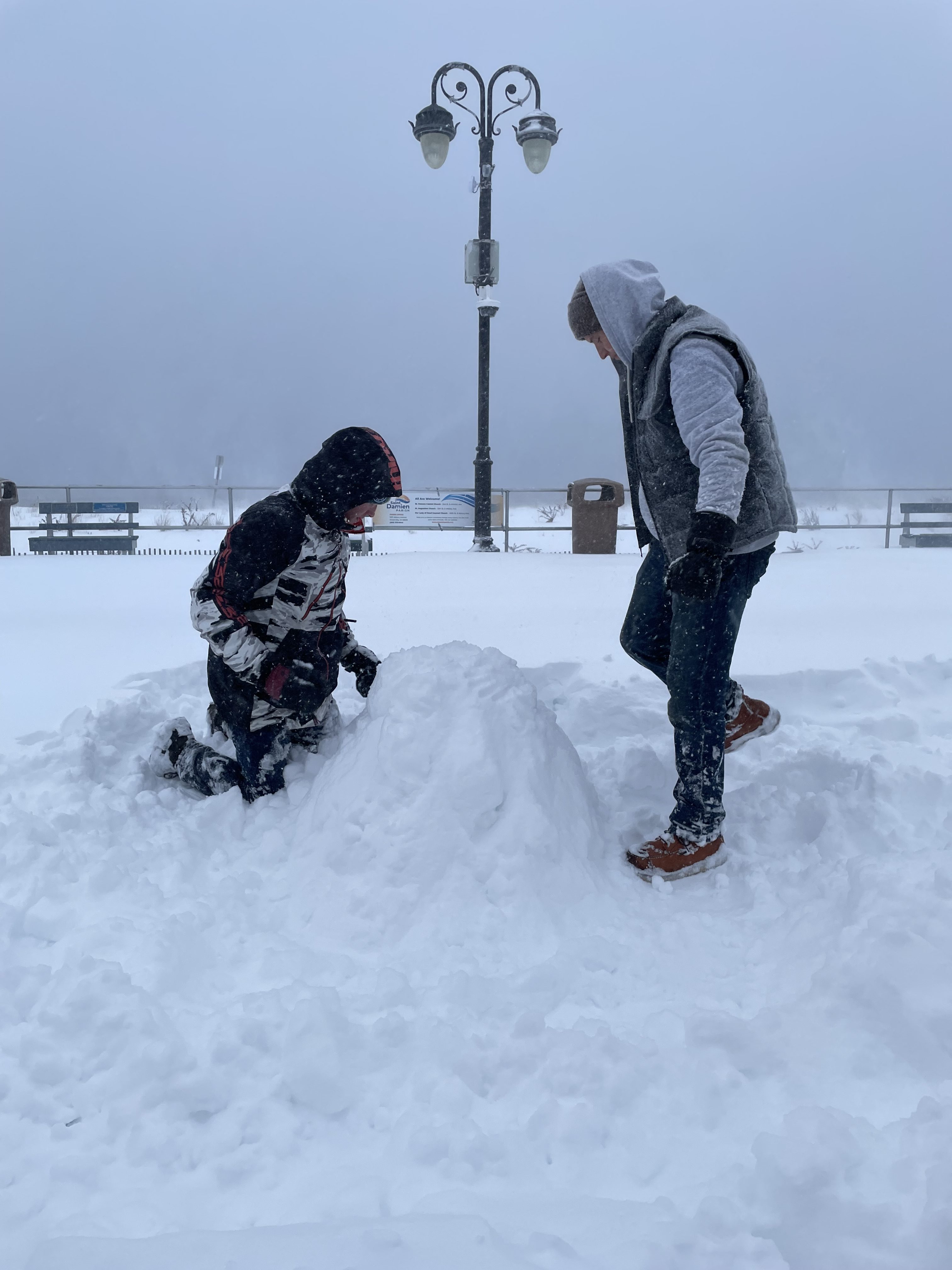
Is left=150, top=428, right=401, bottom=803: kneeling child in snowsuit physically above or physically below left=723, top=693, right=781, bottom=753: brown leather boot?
above

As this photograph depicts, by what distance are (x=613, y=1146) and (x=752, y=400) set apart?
6.17 feet

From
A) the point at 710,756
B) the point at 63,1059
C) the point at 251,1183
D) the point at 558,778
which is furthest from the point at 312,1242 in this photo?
the point at 710,756

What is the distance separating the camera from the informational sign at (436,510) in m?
14.8

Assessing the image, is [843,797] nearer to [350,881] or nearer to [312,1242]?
[350,881]

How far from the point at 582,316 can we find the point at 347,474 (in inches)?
34.8

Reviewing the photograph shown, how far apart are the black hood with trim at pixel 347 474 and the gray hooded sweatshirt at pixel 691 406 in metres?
0.80

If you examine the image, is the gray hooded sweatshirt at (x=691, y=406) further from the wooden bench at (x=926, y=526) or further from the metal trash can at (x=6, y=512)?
the wooden bench at (x=926, y=526)

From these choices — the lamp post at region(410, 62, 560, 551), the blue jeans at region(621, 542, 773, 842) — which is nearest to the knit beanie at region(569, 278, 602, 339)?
the blue jeans at region(621, 542, 773, 842)

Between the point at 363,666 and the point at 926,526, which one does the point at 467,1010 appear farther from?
the point at 926,526

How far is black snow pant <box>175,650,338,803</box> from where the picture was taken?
109 inches

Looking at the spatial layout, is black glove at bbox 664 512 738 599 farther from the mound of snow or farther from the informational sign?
the informational sign

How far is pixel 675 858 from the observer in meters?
2.40

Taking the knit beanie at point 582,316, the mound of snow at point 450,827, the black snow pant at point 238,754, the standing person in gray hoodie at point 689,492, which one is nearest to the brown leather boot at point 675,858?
the standing person in gray hoodie at point 689,492

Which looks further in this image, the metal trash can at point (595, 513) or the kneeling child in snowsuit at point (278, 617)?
the metal trash can at point (595, 513)
